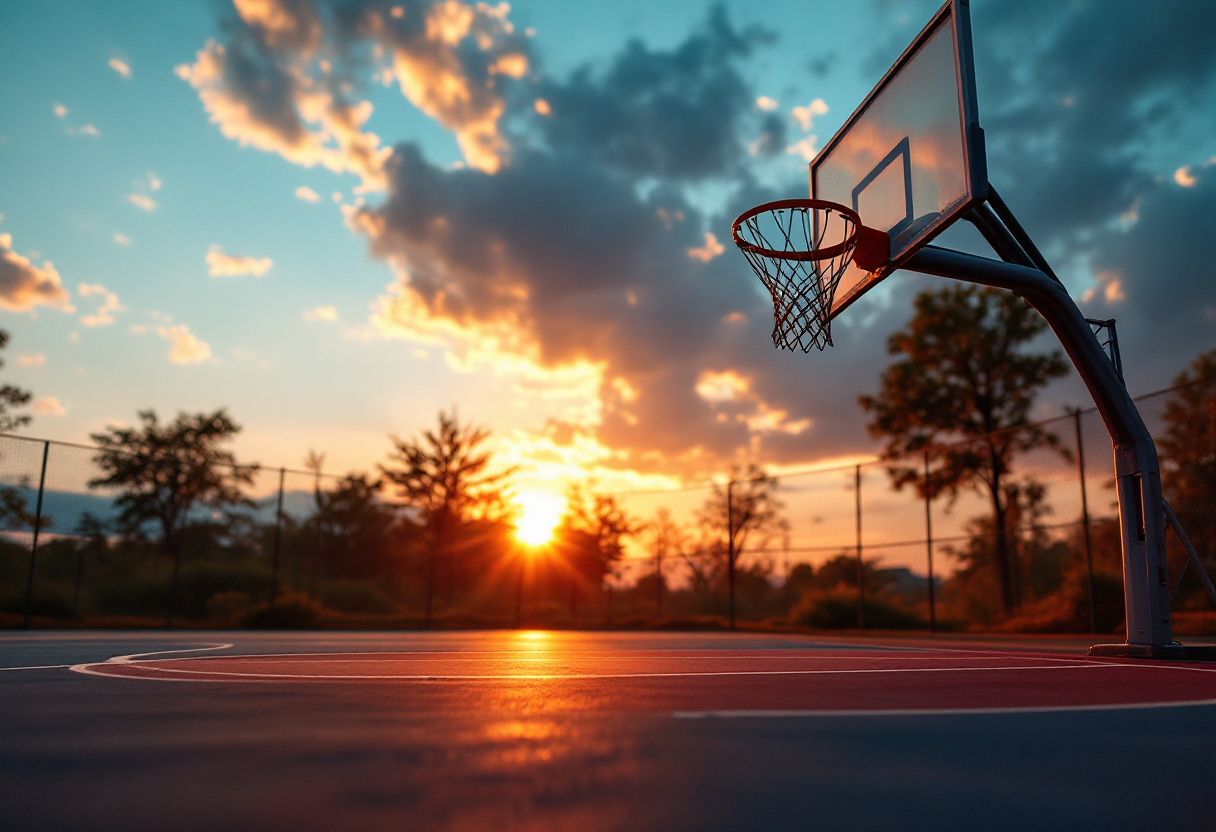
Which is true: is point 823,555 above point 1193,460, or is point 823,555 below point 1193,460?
below

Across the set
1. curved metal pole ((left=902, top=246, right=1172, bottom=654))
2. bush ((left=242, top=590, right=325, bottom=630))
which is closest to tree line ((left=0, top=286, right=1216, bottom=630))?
bush ((left=242, top=590, right=325, bottom=630))

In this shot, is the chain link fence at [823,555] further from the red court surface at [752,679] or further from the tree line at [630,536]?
the red court surface at [752,679]

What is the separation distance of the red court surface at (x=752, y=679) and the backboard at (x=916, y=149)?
10.3 ft

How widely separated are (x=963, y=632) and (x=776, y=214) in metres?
10.6

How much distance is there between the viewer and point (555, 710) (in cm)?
252

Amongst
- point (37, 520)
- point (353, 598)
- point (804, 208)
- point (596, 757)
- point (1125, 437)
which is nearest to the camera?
point (596, 757)

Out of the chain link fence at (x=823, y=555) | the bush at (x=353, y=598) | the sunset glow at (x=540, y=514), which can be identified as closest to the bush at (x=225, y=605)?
the chain link fence at (x=823, y=555)

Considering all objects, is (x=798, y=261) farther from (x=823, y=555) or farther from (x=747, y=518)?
(x=747, y=518)

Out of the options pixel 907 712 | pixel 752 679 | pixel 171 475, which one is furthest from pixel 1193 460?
pixel 171 475

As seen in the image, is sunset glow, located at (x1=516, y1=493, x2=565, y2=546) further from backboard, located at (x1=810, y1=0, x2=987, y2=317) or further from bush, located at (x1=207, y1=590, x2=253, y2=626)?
backboard, located at (x1=810, y1=0, x2=987, y2=317)

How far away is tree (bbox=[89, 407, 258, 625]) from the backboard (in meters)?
11.4

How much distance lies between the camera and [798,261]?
6.88 m

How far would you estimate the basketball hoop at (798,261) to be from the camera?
21.7 feet

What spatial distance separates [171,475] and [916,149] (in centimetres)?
2200
